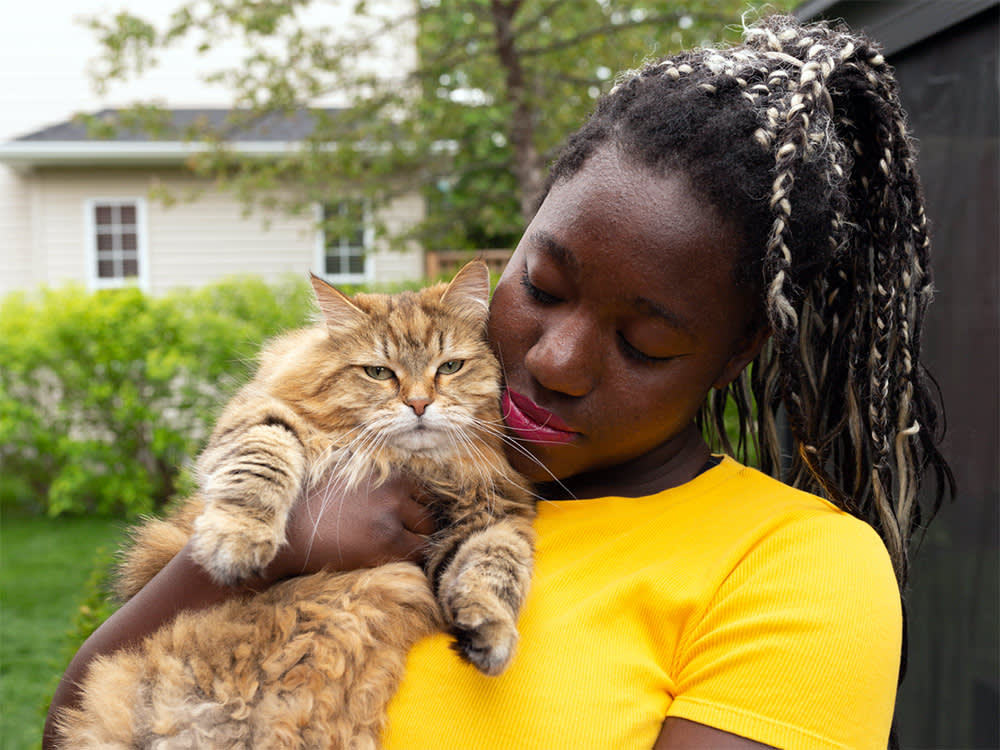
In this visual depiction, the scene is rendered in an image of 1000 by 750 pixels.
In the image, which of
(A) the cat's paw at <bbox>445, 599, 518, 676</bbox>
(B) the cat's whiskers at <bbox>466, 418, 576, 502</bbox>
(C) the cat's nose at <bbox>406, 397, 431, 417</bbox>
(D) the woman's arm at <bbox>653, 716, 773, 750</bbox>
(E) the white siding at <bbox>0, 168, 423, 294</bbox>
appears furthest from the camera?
(E) the white siding at <bbox>0, 168, 423, 294</bbox>

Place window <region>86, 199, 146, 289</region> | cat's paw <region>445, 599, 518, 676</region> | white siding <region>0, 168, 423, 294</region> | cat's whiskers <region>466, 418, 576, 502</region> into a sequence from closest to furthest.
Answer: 1. cat's paw <region>445, 599, 518, 676</region>
2. cat's whiskers <region>466, 418, 576, 502</region>
3. white siding <region>0, 168, 423, 294</region>
4. window <region>86, 199, 146, 289</region>

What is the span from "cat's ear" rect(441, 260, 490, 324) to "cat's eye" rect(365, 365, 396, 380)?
285 millimetres

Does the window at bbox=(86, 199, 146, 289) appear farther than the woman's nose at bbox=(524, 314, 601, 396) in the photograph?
Yes

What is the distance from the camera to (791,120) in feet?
5.43


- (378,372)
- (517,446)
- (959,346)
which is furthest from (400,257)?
(517,446)

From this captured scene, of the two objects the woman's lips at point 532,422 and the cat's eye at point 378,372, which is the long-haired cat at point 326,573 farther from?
the woman's lips at point 532,422

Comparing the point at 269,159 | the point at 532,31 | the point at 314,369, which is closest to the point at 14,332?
the point at 269,159

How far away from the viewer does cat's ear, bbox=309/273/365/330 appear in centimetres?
228

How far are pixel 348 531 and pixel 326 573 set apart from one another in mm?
110

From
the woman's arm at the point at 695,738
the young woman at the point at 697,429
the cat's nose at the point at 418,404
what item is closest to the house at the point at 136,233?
the cat's nose at the point at 418,404

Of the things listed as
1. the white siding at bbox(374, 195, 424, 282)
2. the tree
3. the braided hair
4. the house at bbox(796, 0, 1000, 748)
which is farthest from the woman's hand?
the white siding at bbox(374, 195, 424, 282)

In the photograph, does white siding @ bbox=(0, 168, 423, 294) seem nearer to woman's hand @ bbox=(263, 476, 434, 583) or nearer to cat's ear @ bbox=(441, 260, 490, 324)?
cat's ear @ bbox=(441, 260, 490, 324)

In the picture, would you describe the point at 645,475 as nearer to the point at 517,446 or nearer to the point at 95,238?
the point at 517,446

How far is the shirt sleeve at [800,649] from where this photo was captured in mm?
1417
